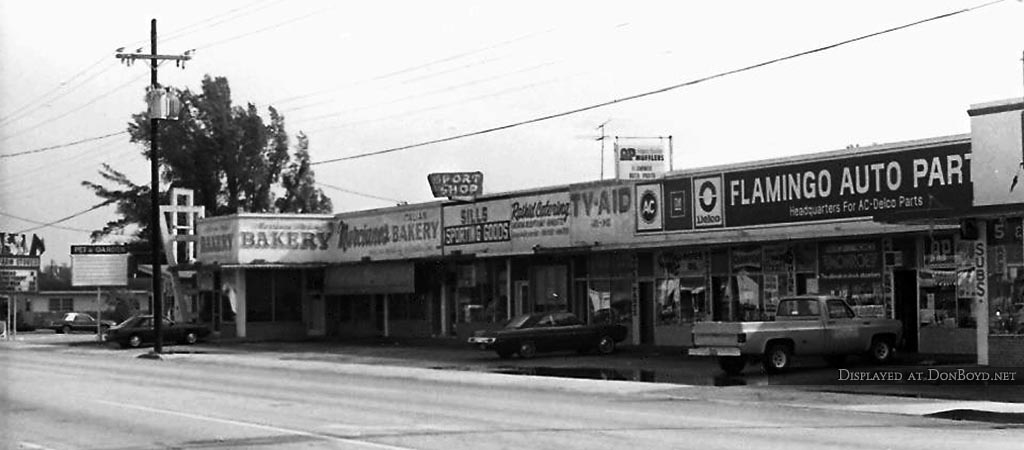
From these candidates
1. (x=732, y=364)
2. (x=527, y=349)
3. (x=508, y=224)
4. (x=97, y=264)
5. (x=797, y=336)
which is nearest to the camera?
(x=797, y=336)

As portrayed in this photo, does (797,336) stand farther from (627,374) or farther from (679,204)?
(679,204)

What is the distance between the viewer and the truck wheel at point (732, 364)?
101ft

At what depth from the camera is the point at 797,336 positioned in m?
30.0

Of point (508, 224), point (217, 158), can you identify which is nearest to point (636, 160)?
point (508, 224)

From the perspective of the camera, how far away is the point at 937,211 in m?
27.0

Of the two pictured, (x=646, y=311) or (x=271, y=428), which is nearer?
(x=271, y=428)

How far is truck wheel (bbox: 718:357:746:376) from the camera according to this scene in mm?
30812

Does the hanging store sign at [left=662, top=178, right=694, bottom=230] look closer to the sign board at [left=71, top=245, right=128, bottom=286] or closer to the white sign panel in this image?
the white sign panel

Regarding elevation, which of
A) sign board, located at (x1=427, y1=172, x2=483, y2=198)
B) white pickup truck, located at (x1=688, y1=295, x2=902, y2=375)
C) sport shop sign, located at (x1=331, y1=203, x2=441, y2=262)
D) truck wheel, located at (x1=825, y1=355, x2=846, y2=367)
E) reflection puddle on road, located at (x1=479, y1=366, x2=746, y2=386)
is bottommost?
reflection puddle on road, located at (x1=479, y1=366, x2=746, y2=386)

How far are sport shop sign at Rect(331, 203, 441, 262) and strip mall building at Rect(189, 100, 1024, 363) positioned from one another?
8 centimetres

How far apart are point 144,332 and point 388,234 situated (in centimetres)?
1087

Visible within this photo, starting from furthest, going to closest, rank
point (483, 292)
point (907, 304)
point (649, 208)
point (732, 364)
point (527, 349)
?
point (483, 292) → point (649, 208) → point (527, 349) → point (907, 304) → point (732, 364)

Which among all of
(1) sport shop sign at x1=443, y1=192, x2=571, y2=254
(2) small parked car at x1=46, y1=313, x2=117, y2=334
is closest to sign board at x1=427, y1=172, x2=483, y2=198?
(1) sport shop sign at x1=443, y1=192, x2=571, y2=254

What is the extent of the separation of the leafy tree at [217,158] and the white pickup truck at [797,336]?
60.8 metres
